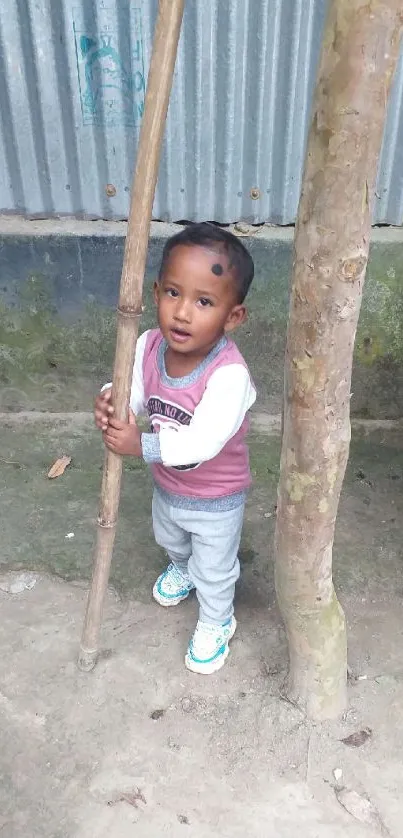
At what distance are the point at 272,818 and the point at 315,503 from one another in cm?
82

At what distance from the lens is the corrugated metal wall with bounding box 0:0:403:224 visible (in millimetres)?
2693

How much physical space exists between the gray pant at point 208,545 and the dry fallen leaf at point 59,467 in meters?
0.94

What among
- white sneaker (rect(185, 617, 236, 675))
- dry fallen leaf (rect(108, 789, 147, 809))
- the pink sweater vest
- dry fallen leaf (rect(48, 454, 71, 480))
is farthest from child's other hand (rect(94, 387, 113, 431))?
dry fallen leaf (rect(48, 454, 71, 480))

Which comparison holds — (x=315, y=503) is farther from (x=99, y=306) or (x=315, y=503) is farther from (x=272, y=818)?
(x=99, y=306)

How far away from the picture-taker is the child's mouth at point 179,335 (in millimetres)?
1767

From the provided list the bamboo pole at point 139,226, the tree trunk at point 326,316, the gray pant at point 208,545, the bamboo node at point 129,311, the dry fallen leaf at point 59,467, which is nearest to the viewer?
the tree trunk at point 326,316

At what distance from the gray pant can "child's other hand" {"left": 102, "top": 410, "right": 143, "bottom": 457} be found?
37 centimetres

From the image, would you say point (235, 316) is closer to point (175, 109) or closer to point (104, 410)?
point (104, 410)

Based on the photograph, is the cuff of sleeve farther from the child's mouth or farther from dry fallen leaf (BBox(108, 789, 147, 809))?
dry fallen leaf (BBox(108, 789, 147, 809))

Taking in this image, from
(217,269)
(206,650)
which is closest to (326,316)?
(217,269)

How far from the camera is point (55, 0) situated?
8.80 ft

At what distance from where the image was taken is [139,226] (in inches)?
61.4

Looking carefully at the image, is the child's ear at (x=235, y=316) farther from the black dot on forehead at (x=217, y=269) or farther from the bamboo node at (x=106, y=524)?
the bamboo node at (x=106, y=524)

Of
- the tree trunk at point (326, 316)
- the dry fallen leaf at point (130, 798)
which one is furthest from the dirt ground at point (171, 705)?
the tree trunk at point (326, 316)
